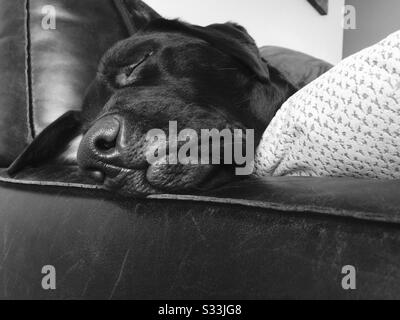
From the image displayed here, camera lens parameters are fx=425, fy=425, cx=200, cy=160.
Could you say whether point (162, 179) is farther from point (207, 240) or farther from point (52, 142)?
point (52, 142)

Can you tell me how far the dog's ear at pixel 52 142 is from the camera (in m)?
0.95

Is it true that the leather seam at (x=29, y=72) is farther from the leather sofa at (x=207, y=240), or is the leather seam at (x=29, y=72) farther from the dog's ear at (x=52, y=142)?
the leather sofa at (x=207, y=240)

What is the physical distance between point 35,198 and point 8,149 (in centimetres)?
59

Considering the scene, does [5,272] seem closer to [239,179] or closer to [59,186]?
[59,186]

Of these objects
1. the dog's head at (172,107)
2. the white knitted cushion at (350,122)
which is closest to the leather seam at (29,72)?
the dog's head at (172,107)

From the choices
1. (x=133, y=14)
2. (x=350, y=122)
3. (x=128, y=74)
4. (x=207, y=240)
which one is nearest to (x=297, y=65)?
(x=133, y=14)

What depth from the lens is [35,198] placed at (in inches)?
30.9

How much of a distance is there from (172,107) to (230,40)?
1.30 ft

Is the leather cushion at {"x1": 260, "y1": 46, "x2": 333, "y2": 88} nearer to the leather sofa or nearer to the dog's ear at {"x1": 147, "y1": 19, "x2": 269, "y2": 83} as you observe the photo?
the dog's ear at {"x1": 147, "y1": 19, "x2": 269, "y2": 83}

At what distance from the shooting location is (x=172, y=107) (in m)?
0.90

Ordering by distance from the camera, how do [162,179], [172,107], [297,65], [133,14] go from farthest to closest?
[297,65], [133,14], [172,107], [162,179]

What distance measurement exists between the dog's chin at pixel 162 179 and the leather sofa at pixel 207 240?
0.02m

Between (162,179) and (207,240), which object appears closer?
(207,240)
